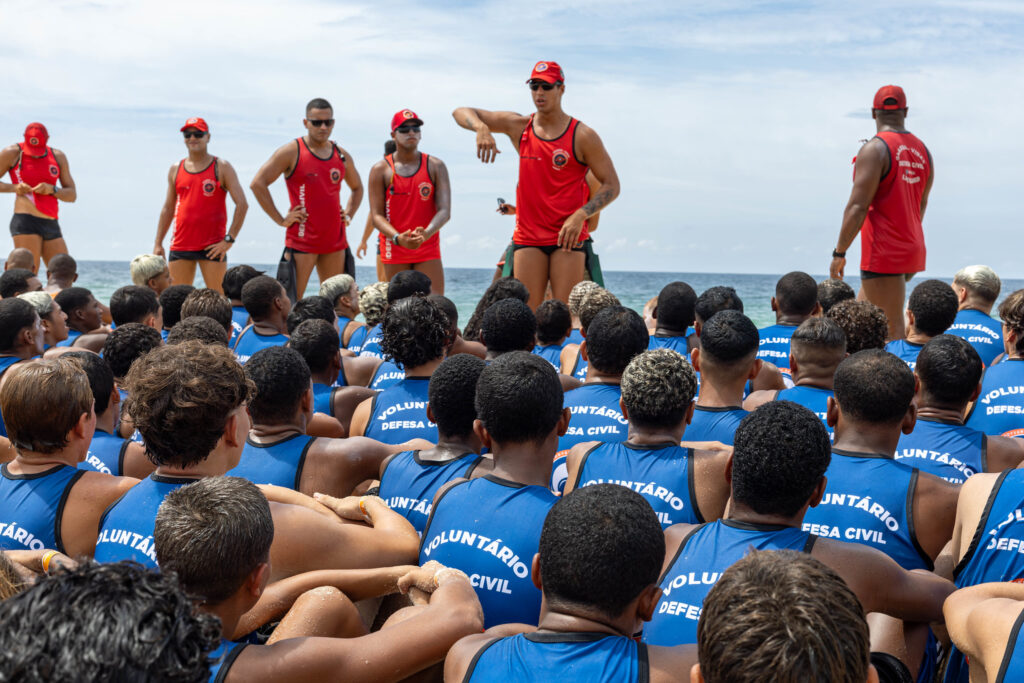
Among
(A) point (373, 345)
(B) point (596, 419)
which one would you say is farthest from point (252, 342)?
(B) point (596, 419)

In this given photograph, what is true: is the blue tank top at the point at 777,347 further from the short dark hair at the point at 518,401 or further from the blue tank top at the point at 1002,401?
the short dark hair at the point at 518,401

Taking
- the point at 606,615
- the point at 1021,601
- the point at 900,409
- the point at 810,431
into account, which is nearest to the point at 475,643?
the point at 606,615

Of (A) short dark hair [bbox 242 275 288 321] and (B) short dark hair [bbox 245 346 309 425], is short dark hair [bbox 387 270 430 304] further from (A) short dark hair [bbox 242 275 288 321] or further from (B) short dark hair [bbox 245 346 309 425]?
(B) short dark hair [bbox 245 346 309 425]

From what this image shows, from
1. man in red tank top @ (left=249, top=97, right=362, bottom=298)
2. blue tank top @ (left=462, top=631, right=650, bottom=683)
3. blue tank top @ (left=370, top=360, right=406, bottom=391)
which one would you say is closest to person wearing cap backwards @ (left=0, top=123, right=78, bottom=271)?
man in red tank top @ (left=249, top=97, right=362, bottom=298)

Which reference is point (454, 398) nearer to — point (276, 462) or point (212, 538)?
point (276, 462)

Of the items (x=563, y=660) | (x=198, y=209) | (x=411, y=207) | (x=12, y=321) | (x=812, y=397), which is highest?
(x=411, y=207)

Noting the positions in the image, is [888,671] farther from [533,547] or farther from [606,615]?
[533,547]

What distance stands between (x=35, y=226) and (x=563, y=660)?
11995 millimetres

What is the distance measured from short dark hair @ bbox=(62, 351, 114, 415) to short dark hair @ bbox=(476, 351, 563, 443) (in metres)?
1.78

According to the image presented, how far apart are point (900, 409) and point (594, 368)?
5.39 feet

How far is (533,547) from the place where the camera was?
285cm

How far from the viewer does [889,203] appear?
25.7ft

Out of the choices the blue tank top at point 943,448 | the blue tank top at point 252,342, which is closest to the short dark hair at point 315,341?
the blue tank top at point 252,342

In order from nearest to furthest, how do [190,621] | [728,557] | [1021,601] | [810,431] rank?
[190,621] → [1021,601] → [728,557] → [810,431]
